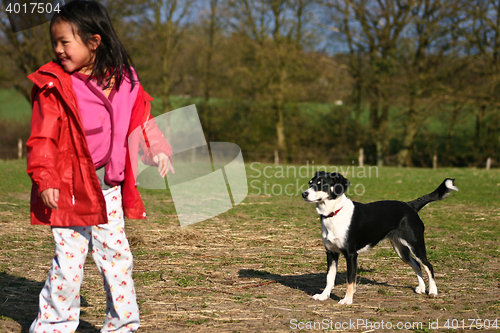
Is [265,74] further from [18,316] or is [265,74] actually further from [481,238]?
[18,316]

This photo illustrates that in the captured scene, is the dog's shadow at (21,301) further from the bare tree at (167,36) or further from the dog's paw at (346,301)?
the bare tree at (167,36)

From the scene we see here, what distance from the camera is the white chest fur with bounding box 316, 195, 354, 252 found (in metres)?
4.04

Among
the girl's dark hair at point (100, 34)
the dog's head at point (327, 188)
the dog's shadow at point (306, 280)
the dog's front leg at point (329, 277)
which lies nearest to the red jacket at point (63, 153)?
the girl's dark hair at point (100, 34)

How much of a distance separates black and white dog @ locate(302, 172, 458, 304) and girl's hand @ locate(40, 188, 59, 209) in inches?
89.5

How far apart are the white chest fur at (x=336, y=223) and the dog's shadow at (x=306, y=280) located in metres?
0.49

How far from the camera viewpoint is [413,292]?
4.32m

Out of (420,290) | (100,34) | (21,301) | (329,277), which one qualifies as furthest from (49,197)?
(420,290)

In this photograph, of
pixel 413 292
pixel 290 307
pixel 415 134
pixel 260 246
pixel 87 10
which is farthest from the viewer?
pixel 415 134

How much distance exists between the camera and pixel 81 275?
2682 millimetres

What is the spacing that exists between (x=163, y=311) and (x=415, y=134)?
24.9 m

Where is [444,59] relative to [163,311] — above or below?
above

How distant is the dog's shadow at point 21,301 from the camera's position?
3283 mm

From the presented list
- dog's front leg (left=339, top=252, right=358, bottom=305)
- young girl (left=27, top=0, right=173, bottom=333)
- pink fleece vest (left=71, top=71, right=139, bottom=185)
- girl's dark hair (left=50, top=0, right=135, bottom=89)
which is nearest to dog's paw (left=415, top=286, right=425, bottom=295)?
dog's front leg (left=339, top=252, right=358, bottom=305)

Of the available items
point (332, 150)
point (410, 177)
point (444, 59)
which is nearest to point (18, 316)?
point (410, 177)
